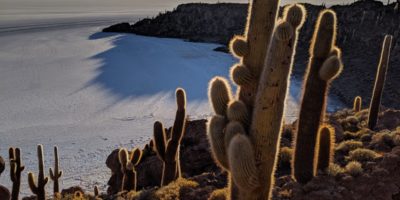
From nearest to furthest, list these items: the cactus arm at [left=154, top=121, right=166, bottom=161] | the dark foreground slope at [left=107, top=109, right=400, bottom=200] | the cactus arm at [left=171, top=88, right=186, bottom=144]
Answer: the dark foreground slope at [left=107, top=109, right=400, bottom=200]
the cactus arm at [left=171, top=88, right=186, bottom=144]
the cactus arm at [left=154, top=121, right=166, bottom=161]

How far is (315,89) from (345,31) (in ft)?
114

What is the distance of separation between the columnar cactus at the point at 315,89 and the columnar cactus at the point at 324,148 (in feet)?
1.48

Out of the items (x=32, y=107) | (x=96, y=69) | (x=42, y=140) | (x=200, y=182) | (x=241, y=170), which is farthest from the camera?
(x=96, y=69)

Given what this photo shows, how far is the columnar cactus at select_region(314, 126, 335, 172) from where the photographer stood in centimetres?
730

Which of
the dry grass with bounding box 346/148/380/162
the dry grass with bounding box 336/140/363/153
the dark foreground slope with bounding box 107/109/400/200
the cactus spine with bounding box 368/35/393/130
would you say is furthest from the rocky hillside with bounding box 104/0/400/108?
the dry grass with bounding box 346/148/380/162

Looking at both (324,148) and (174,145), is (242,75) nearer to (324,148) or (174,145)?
(324,148)

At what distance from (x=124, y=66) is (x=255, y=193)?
30808mm

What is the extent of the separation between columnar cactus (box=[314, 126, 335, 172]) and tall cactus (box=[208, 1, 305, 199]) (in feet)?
10.6

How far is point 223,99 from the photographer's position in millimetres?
4688

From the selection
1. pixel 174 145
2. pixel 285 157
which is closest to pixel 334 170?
pixel 285 157

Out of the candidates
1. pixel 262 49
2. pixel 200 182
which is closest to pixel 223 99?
pixel 262 49

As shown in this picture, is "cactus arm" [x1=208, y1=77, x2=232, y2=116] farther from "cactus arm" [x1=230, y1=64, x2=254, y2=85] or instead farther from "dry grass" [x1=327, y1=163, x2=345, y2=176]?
"dry grass" [x1=327, y1=163, x2=345, y2=176]

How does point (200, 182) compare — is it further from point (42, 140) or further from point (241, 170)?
point (42, 140)

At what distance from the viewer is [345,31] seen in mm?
39188
